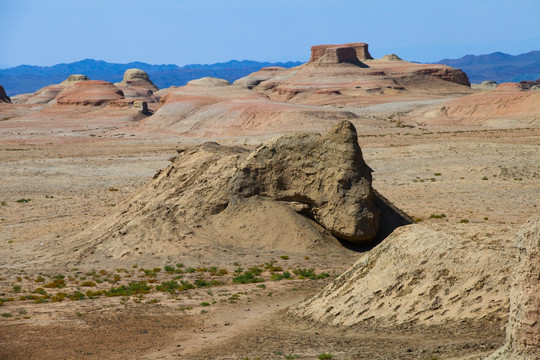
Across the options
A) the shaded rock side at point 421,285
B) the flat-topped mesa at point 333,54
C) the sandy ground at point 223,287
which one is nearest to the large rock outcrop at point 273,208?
the sandy ground at point 223,287

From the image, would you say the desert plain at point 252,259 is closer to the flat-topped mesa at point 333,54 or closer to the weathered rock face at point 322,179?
the weathered rock face at point 322,179

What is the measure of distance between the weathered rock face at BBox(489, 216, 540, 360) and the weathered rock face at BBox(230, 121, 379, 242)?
10.9 m

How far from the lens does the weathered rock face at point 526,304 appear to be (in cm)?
759

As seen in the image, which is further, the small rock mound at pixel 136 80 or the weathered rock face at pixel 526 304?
the small rock mound at pixel 136 80

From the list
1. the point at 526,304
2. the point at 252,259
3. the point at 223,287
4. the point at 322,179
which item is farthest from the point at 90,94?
the point at 526,304

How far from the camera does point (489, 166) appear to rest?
3341cm

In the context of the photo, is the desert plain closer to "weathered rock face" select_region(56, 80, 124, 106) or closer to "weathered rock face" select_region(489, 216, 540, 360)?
"weathered rock face" select_region(489, 216, 540, 360)

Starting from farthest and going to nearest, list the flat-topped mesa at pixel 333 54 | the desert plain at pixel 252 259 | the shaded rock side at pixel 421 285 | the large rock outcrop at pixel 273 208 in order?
the flat-topped mesa at pixel 333 54, the large rock outcrop at pixel 273 208, the desert plain at pixel 252 259, the shaded rock side at pixel 421 285

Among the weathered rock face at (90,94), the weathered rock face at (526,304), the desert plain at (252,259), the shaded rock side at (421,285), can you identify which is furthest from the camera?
the weathered rock face at (90,94)

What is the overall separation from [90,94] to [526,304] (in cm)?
10182

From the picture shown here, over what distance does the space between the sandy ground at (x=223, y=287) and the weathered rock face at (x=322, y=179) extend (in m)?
1.24

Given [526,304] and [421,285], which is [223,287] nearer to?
[421,285]

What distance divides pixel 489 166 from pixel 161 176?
57.7ft

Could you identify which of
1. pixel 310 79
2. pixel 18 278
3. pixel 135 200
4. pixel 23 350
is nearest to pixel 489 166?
pixel 135 200
